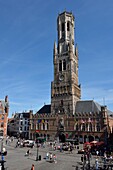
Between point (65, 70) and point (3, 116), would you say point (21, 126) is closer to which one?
point (3, 116)

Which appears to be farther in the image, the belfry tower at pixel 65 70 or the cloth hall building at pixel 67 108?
the belfry tower at pixel 65 70

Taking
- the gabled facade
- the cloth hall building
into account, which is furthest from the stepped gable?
the gabled facade

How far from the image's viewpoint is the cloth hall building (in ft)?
224

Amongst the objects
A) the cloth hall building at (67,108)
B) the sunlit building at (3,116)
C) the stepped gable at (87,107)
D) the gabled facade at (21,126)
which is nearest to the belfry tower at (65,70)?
the cloth hall building at (67,108)

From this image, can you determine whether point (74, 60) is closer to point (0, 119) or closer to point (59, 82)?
point (59, 82)

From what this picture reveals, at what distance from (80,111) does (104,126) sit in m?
11.7

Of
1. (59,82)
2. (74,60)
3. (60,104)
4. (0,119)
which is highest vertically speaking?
(74,60)

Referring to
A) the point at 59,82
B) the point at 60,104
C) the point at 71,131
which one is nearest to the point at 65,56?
the point at 59,82

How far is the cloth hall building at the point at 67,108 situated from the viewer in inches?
2692

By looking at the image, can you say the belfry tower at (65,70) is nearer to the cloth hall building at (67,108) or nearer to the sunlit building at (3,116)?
the cloth hall building at (67,108)

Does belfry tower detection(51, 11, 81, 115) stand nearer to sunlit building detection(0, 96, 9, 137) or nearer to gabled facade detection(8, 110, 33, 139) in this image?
sunlit building detection(0, 96, 9, 137)

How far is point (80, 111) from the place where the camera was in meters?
74.2

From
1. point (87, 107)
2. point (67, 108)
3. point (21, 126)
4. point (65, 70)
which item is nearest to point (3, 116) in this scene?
point (21, 126)

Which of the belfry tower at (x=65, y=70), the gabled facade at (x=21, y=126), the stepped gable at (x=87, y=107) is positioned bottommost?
the gabled facade at (x=21, y=126)
